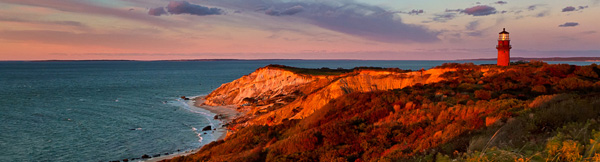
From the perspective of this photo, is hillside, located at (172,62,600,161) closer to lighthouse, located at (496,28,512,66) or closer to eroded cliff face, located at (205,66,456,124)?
eroded cliff face, located at (205,66,456,124)

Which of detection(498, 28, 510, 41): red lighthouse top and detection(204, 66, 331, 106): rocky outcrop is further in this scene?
detection(204, 66, 331, 106): rocky outcrop

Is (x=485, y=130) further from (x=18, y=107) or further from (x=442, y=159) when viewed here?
(x=18, y=107)

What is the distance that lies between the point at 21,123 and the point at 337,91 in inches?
1534

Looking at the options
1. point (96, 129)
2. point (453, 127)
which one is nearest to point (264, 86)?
point (96, 129)

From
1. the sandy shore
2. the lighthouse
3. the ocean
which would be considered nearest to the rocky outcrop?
the sandy shore

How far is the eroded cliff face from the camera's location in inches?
1507

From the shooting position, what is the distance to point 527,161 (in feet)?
19.5

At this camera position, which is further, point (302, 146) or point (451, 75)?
point (451, 75)

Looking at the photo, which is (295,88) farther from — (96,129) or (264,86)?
(96,129)

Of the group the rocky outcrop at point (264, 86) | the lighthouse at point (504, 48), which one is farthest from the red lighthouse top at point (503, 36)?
the rocky outcrop at point (264, 86)

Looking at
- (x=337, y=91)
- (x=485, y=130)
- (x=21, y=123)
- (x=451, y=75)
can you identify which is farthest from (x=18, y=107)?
(x=485, y=130)

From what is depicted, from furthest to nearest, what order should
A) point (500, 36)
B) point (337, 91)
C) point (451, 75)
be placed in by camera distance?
point (500, 36) < point (337, 91) < point (451, 75)

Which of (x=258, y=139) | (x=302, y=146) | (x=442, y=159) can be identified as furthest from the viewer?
(x=258, y=139)

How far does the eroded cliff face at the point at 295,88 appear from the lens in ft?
126
